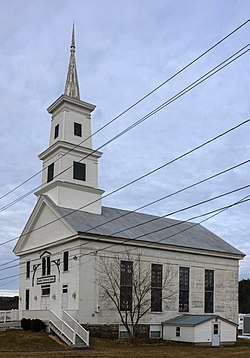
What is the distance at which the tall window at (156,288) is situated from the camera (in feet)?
121

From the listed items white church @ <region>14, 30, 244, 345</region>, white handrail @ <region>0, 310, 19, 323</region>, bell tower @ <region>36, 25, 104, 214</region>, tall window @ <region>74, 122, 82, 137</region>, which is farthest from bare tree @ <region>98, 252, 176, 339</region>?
tall window @ <region>74, 122, 82, 137</region>

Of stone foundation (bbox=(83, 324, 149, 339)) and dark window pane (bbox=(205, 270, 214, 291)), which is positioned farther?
dark window pane (bbox=(205, 270, 214, 291))

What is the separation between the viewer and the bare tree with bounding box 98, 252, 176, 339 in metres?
34.2

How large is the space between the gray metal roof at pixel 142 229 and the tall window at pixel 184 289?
2.13 metres

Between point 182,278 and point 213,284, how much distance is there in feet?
11.3

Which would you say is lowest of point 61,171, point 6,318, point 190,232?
point 6,318

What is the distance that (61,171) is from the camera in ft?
127

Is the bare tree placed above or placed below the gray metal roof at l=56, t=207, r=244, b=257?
below

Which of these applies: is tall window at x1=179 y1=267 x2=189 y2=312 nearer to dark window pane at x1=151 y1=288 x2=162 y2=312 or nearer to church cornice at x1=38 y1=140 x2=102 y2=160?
dark window pane at x1=151 y1=288 x2=162 y2=312

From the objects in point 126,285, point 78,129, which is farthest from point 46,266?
point 78,129

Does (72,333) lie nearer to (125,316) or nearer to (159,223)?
(125,316)

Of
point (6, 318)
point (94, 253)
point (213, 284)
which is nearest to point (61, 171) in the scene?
point (94, 253)

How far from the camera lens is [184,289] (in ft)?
128

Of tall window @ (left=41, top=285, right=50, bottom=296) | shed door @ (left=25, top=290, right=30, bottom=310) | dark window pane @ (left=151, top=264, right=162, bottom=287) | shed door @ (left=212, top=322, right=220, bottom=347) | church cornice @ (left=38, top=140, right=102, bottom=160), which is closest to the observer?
shed door @ (left=212, top=322, right=220, bottom=347)
